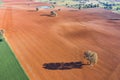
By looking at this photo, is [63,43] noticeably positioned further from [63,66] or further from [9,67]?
[9,67]

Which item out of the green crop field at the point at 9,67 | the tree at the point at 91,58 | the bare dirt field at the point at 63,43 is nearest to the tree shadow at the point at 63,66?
the bare dirt field at the point at 63,43

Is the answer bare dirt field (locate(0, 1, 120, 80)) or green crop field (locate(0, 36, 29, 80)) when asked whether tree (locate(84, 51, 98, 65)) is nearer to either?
bare dirt field (locate(0, 1, 120, 80))

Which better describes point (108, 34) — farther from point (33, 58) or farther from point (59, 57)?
point (33, 58)

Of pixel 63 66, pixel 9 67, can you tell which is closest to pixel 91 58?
pixel 63 66

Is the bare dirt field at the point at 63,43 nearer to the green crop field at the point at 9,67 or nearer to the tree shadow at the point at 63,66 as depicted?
the tree shadow at the point at 63,66

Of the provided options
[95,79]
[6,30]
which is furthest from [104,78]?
[6,30]

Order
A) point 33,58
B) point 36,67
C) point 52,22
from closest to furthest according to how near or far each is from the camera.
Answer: point 36,67 < point 33,58 < point 52,22
